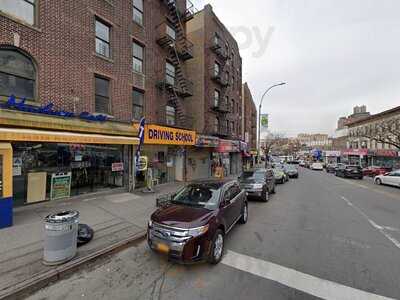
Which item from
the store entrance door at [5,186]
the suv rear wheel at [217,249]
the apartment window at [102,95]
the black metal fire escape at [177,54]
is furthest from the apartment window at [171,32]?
the suv rear wheel at [217,249]

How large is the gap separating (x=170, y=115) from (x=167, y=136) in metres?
3.02

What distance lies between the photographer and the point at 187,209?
4938mm

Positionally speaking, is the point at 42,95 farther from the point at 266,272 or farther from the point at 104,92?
the point at 266,272

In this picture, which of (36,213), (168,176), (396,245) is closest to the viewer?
(396,245)

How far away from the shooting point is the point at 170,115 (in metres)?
15.4

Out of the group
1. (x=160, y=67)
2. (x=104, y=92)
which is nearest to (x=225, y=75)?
(x=160, y=67)

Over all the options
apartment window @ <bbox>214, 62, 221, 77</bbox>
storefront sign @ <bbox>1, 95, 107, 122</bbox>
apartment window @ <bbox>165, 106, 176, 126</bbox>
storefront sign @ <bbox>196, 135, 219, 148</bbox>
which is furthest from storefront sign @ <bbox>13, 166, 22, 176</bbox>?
apartment window @ <bbox>214, 62, 221, 77</bbox>

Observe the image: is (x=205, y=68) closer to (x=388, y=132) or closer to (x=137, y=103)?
(x=137, y=103)

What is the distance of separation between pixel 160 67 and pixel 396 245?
1431cm

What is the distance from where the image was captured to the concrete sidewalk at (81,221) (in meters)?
3.74

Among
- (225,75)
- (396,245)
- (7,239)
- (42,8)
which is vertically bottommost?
(396,245)

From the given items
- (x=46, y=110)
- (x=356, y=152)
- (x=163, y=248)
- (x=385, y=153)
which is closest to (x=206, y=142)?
(x=46, y=110)

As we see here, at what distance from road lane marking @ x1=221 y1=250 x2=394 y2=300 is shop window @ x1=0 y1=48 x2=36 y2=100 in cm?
910

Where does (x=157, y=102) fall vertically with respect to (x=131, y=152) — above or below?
above
